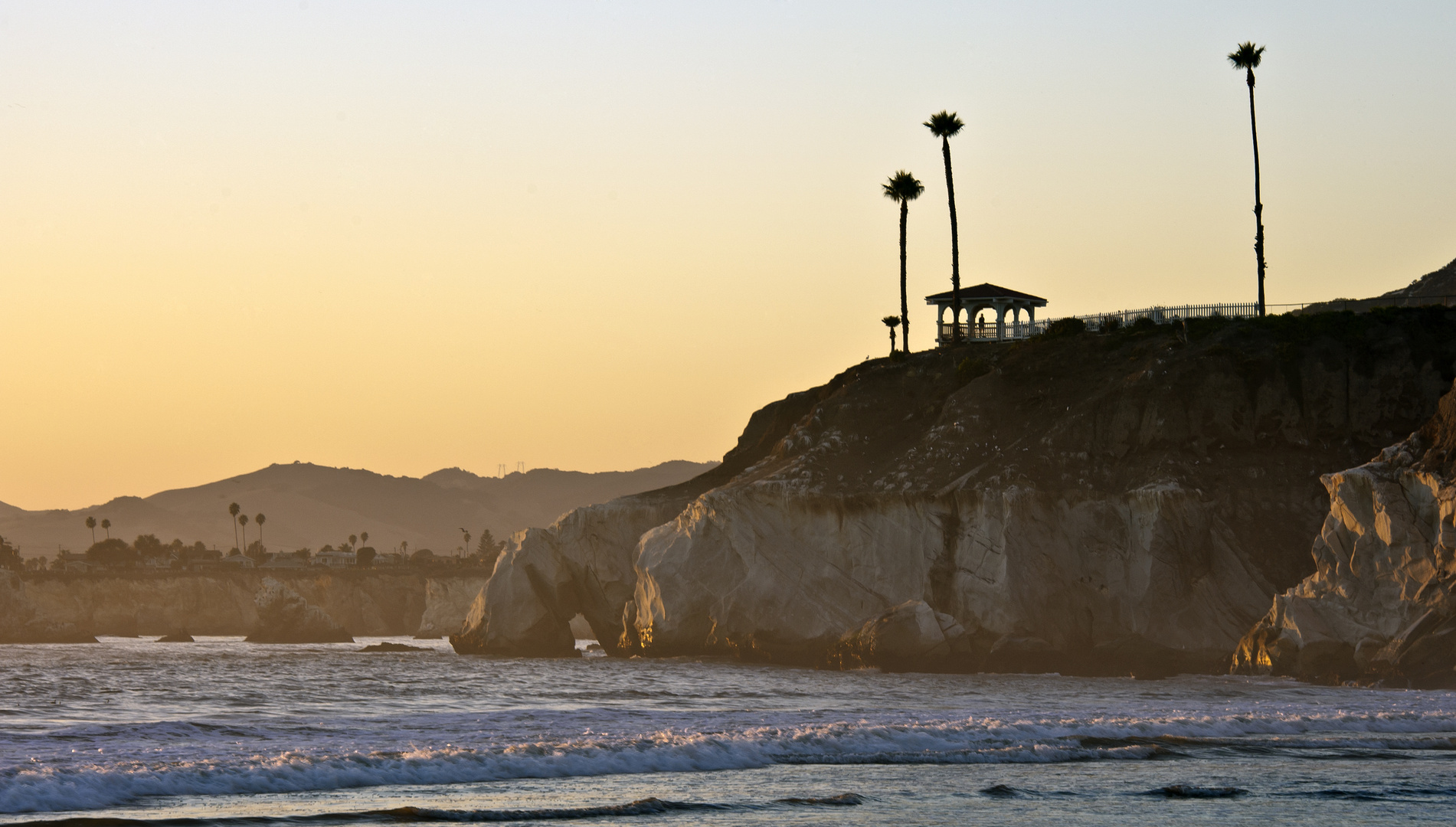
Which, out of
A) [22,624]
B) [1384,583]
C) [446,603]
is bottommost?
[22,624]

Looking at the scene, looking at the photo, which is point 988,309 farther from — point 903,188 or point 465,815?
point 465,815

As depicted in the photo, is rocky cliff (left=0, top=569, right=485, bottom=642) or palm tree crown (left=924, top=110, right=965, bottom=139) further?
rocky cliff (left=0, top=569, right=485, bottom=642)

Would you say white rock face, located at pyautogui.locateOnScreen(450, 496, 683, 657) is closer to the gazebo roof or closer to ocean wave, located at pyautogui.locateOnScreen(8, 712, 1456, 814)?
the gazebo roof

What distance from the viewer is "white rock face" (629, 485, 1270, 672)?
1969 inches

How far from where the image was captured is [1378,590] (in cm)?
4150

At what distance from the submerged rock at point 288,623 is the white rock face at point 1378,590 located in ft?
283

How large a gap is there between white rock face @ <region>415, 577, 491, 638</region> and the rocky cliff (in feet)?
0.27

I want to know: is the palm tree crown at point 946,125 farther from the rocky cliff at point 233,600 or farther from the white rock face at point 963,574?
the rocky cliff at point 233,600

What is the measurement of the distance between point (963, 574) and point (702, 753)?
28.8 meters

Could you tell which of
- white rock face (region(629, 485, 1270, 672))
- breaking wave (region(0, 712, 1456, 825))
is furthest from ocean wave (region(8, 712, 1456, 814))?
white rock face (region(629, 485, 1270, 672))

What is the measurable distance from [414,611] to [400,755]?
141802mm

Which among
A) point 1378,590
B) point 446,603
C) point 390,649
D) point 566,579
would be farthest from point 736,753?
point 446,603

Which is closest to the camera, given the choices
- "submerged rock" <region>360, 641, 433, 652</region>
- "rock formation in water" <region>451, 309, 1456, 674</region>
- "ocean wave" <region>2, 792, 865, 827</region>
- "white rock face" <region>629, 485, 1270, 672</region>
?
"ocean wave" <region>2, 792, 865, 827</region>

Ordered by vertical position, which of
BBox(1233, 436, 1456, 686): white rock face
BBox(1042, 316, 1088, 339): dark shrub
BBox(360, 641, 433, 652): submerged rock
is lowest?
BBox(360, 641, 433, 652): submerged rock
